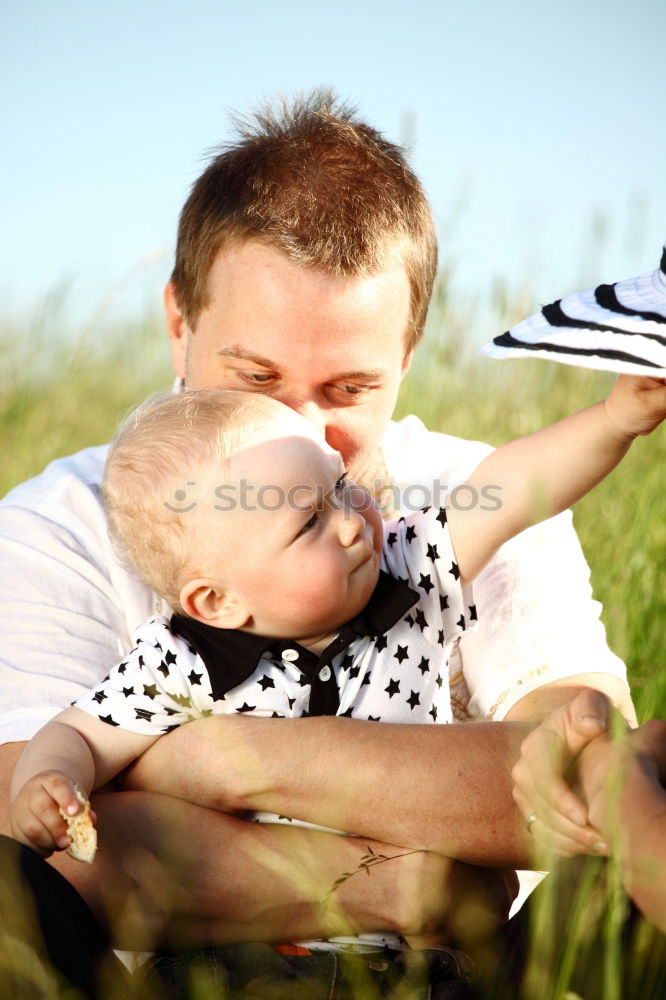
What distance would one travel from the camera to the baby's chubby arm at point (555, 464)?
5.01 feet

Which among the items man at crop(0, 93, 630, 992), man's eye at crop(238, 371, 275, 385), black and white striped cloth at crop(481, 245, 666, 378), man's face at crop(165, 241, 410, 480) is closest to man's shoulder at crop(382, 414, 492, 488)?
man at crop(0, 93, 630, 992)

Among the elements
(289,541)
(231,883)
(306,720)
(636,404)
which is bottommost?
(231,883)

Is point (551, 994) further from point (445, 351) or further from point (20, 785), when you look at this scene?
point (445, 351)

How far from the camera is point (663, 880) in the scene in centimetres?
127

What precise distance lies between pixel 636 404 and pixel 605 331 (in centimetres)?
21

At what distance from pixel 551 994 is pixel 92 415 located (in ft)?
12.3

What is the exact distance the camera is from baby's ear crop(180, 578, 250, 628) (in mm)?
1756

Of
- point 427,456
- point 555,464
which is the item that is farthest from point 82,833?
point 427,456

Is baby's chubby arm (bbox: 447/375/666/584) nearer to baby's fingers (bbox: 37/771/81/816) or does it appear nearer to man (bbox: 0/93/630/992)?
A: man (bbox: 0/93/630/992)

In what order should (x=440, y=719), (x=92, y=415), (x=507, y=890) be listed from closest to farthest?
(x=507, y=890) → (x=440, y=719) → (x=92, y=415)

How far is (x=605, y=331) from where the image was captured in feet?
4.41

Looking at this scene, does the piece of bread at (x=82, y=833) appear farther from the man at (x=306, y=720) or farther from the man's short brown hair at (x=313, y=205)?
the man's short brown hair at (x=313, y=205)

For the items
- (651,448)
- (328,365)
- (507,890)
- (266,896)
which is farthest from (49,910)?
(651,448)

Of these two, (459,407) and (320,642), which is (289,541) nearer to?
(320,642)
